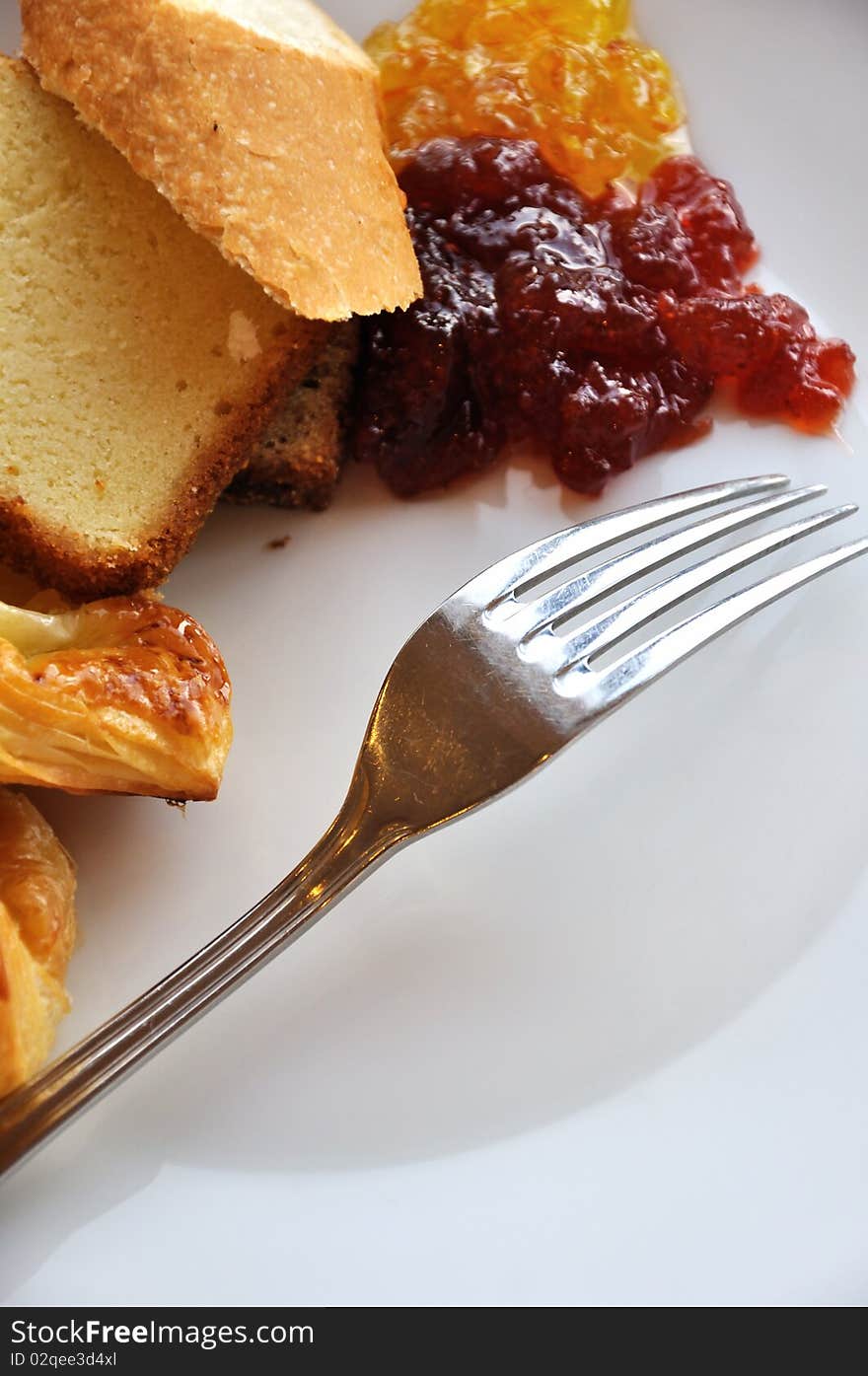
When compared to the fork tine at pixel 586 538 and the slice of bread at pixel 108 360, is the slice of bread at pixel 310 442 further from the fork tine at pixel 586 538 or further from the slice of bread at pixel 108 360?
the fork tine at pixel 586 538

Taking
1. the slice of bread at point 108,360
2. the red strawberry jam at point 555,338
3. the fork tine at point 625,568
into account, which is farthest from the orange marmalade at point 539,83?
the fork tine at point 625,568

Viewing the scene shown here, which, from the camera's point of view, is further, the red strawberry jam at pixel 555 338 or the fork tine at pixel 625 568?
the red strawberry jam at pixel 555 338

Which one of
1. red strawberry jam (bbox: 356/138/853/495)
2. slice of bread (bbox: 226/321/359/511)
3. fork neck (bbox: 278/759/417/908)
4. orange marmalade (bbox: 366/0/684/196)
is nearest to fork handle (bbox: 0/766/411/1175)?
fork neck (bbox: 278/759/417/908)

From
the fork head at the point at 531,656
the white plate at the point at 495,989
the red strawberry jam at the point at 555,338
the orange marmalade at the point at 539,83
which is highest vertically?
the orange marmalade at the point at 539,83

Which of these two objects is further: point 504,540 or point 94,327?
point 504,540
